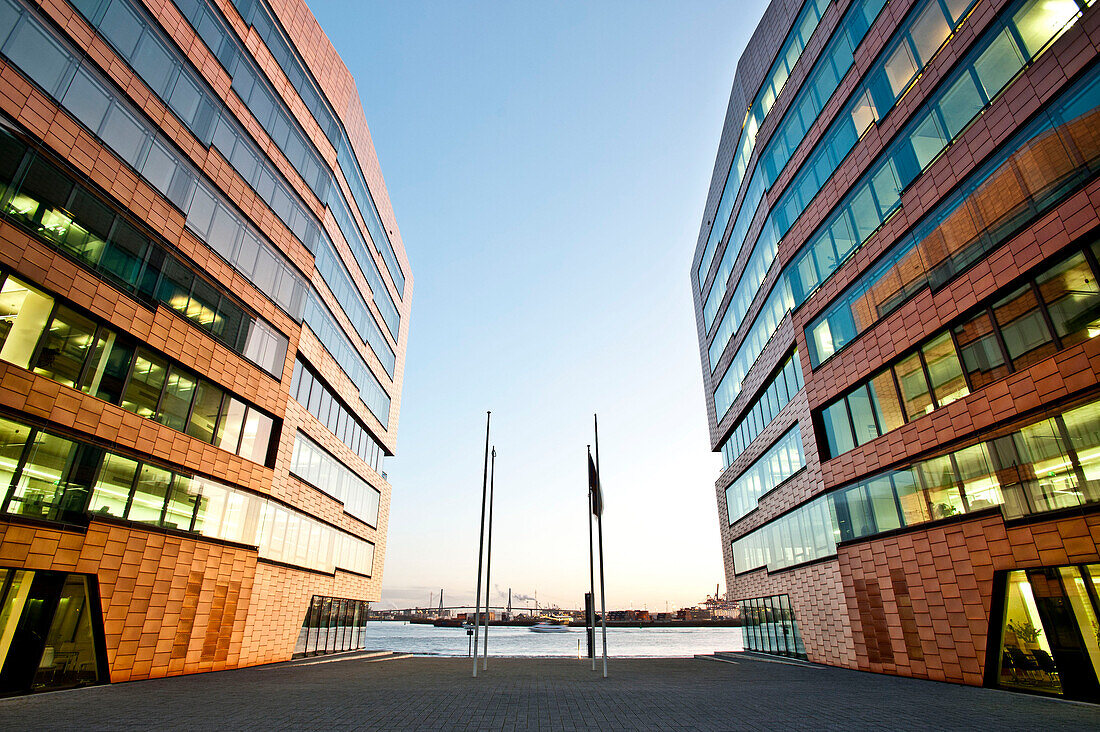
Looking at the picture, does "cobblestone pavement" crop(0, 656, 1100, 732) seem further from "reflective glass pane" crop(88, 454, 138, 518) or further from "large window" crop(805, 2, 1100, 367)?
"large window" crop(805, 2, 1100, 367)

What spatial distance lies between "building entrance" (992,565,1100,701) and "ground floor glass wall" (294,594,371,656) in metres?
30.7

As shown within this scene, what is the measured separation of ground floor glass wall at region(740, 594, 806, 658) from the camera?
30906mm

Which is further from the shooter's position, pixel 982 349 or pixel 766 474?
pixel 766 474

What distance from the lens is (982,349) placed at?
1756 centimetres

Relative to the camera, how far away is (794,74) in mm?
29781

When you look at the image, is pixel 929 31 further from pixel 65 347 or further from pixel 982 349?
pixel 65 347

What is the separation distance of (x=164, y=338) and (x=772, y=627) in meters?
35.1

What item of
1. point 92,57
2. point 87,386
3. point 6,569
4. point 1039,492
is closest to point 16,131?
point 92,57

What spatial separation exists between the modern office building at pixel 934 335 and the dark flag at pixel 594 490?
1043cm

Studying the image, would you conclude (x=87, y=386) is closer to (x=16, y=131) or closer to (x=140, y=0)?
(x=16, y=131)

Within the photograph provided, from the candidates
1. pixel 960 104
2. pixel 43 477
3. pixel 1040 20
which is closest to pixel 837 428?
pixel 960 104

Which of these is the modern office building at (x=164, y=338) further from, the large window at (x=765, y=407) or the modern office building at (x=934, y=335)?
the large window at (x=765, y=407)

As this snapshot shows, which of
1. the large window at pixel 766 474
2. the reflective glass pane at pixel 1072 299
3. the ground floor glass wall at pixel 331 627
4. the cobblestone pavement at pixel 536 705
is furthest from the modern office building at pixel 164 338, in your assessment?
the reflective glass pane at pixel 1072 299

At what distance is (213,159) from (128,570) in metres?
16.3
